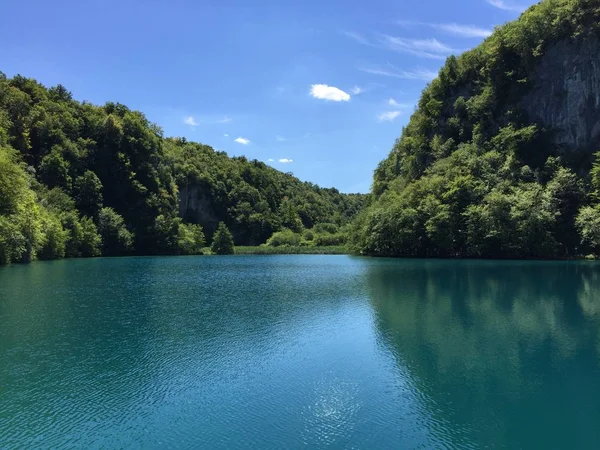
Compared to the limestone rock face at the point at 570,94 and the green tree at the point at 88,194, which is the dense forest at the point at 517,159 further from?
the green tree at the point at 88,194

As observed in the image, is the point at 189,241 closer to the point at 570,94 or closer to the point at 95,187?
the point at 95,187

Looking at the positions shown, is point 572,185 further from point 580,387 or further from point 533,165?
point 580,387

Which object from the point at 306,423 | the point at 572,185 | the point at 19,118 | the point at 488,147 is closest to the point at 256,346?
the point at 306,423

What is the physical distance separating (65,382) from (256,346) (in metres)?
6.54

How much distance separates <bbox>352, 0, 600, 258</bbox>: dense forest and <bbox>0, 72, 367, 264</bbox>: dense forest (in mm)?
51561

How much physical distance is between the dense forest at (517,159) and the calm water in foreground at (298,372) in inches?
1489

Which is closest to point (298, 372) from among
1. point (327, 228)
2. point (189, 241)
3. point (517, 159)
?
point (517, 159)

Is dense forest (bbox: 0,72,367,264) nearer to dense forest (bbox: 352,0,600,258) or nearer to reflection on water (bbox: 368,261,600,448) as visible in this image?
reflection on water (bbox: 368,261,600,448)

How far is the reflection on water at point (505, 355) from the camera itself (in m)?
10.2

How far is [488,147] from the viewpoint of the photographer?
7581 cm

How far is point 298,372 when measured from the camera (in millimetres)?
13930

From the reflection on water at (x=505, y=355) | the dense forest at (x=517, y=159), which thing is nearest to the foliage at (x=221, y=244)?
the dense forest at (x=517, y=159)

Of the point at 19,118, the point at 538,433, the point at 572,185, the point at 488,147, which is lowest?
the point at 538,433

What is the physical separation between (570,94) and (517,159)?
12.2 metres
